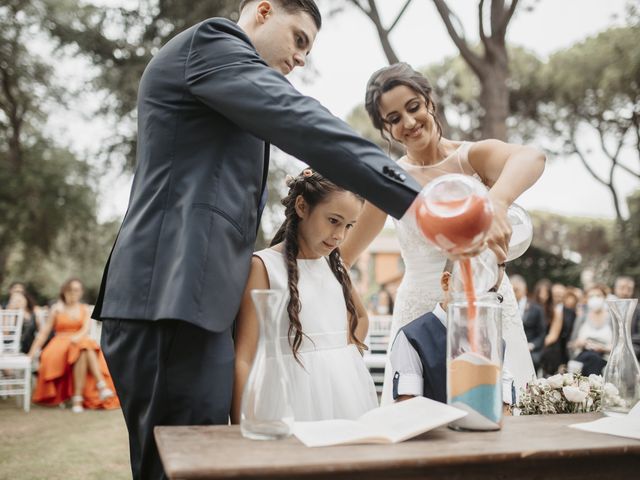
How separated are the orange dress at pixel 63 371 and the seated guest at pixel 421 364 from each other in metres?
6.28

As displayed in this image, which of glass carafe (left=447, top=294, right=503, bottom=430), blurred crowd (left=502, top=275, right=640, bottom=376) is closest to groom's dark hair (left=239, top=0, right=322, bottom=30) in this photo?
glass carafe (left=447, top=294, right=503, bottom=430)

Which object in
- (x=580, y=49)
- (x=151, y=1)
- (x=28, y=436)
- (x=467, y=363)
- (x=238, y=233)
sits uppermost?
(x=580, y=49)

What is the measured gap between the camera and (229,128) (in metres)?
1.55

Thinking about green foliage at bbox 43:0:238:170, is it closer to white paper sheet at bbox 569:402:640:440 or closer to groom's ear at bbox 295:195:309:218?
groom's ear at bbox 295:195:309:218

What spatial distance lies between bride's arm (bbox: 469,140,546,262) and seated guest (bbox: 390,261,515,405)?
42cm

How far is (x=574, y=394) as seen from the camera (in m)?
1.84

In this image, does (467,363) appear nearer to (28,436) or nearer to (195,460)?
(195,460)

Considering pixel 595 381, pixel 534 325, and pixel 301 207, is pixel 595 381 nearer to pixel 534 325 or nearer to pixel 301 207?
pixel 301 207

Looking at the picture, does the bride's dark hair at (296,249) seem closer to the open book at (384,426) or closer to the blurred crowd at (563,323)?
the open book at (384,426)

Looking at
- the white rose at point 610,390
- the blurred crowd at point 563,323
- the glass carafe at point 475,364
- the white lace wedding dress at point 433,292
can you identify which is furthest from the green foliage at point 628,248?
the glass carafe at point 475,364

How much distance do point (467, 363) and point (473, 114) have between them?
1530cm

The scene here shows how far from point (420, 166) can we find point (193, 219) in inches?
56.1

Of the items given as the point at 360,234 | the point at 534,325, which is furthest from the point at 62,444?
the point at 534,325

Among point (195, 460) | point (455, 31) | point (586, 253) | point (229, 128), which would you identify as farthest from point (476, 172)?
point (586, 253)
